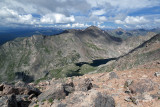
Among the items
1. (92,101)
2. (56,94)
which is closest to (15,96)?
(56,94)

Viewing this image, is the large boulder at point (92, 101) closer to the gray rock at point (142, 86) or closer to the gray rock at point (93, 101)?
the gray rock at point (93, 101)

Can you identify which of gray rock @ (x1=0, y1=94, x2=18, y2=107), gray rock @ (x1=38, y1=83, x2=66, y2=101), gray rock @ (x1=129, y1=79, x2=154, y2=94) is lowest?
gray rock @ (x1=38, y1=83, x2=66, y2=101)

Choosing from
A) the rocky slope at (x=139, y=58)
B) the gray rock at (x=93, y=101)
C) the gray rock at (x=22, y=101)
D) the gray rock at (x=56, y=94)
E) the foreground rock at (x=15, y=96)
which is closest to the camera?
the gray rock at (x=93, y=101)

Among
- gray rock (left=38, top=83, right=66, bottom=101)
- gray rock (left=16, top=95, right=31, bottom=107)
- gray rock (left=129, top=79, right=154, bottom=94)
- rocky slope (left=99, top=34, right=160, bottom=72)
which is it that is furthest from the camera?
rocky slope (left=99, top=34, right=160, bottom=72)

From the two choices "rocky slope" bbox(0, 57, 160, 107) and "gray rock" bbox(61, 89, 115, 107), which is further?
"rocky slope" bbox(0, 57, 160, 107)

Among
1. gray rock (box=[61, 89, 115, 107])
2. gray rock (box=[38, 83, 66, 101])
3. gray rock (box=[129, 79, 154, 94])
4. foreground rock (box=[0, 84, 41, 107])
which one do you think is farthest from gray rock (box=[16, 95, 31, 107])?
gray rock (box=[129, 79, 154, 94])

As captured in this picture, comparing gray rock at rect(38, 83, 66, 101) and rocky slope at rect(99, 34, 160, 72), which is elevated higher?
gray rock at rect(38, 83, 66, 101)

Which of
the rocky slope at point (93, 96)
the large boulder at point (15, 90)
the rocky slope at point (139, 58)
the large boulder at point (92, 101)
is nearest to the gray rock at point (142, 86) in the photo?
the rocky slope at point (93, 96)

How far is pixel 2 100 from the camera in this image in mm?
18703

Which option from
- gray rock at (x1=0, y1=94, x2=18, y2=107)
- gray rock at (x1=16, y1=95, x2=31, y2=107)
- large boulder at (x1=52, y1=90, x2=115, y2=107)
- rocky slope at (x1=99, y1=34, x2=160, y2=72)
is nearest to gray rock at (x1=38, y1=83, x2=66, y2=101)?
gray rock at (x1=16, y1=95, x2=31, y2=107)

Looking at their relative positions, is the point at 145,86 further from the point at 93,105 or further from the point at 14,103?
the point at 14,103

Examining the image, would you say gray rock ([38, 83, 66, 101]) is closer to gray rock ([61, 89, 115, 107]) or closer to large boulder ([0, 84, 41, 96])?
gray rock ([61, 89, 115, 107])

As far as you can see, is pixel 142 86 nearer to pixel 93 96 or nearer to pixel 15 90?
pixel 93 96

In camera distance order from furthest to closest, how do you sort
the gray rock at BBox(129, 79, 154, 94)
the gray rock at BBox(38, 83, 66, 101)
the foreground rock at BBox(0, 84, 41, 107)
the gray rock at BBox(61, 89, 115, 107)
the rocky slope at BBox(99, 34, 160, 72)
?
the rocky slope at BBox(99, 34, 160, 72) → the gray rock at BBox(38, 83, 66, 101) → the gray rock at BBox(129, 79, 154, 94) → the foreground rock at BBox(0, 84, 41, 107) → the gray rock at BBox(61, 89, 115, 107)
